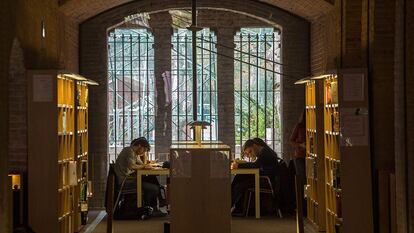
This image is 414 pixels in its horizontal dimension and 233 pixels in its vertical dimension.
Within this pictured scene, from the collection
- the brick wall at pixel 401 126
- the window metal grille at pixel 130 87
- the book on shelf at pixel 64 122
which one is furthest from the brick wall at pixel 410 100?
the window metal grille at pixel 130 87

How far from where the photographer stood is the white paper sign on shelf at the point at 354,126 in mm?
10070

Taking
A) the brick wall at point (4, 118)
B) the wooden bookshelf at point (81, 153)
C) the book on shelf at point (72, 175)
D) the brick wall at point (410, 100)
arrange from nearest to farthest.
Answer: the brick wall at point (410, 100)
the brick wall at point (4, 118)
the book on shelf at point (72, 175)
the wooden bookshelf at point (81, 153)

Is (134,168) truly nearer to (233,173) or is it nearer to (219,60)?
(233,173)

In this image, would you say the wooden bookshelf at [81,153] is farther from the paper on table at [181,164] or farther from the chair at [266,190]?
the paper on table at [181,164]

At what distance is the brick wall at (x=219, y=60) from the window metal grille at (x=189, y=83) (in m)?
0.17

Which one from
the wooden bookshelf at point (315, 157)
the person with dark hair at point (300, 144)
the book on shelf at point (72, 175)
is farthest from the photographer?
the person with dark hair at point (300, 144)

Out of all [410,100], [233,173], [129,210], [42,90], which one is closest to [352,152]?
[410,100]

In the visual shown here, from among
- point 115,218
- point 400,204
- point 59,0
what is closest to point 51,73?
point 59,0

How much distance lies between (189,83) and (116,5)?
220 cm

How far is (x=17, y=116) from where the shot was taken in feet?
34.5

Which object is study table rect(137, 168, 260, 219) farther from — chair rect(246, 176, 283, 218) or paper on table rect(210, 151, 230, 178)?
paper on table rect(210, 151, 230, 178)

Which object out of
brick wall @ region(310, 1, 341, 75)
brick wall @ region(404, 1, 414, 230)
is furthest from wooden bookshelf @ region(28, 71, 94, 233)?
brick wall @ region(404, 1, 414, 230)

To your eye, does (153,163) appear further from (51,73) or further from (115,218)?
(51,73)

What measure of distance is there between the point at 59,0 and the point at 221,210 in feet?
16.2
